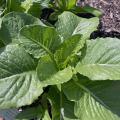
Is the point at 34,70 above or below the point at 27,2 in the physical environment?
below

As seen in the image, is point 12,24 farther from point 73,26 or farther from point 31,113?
point 31,113

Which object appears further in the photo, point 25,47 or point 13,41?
point 13,41

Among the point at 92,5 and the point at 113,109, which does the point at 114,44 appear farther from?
the point at 92,5

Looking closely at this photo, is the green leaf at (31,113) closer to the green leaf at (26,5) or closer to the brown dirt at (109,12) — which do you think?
the green leaf at (26,5)

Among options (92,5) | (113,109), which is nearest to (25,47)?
(113,109)

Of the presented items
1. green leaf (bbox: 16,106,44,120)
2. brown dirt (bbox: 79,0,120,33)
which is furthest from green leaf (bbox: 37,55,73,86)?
brown dirt (bbox: 79,0,120,33)

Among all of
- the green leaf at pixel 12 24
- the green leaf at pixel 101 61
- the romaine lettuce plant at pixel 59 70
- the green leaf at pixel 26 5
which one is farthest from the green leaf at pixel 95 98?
the green leaf at pixel 26 5
